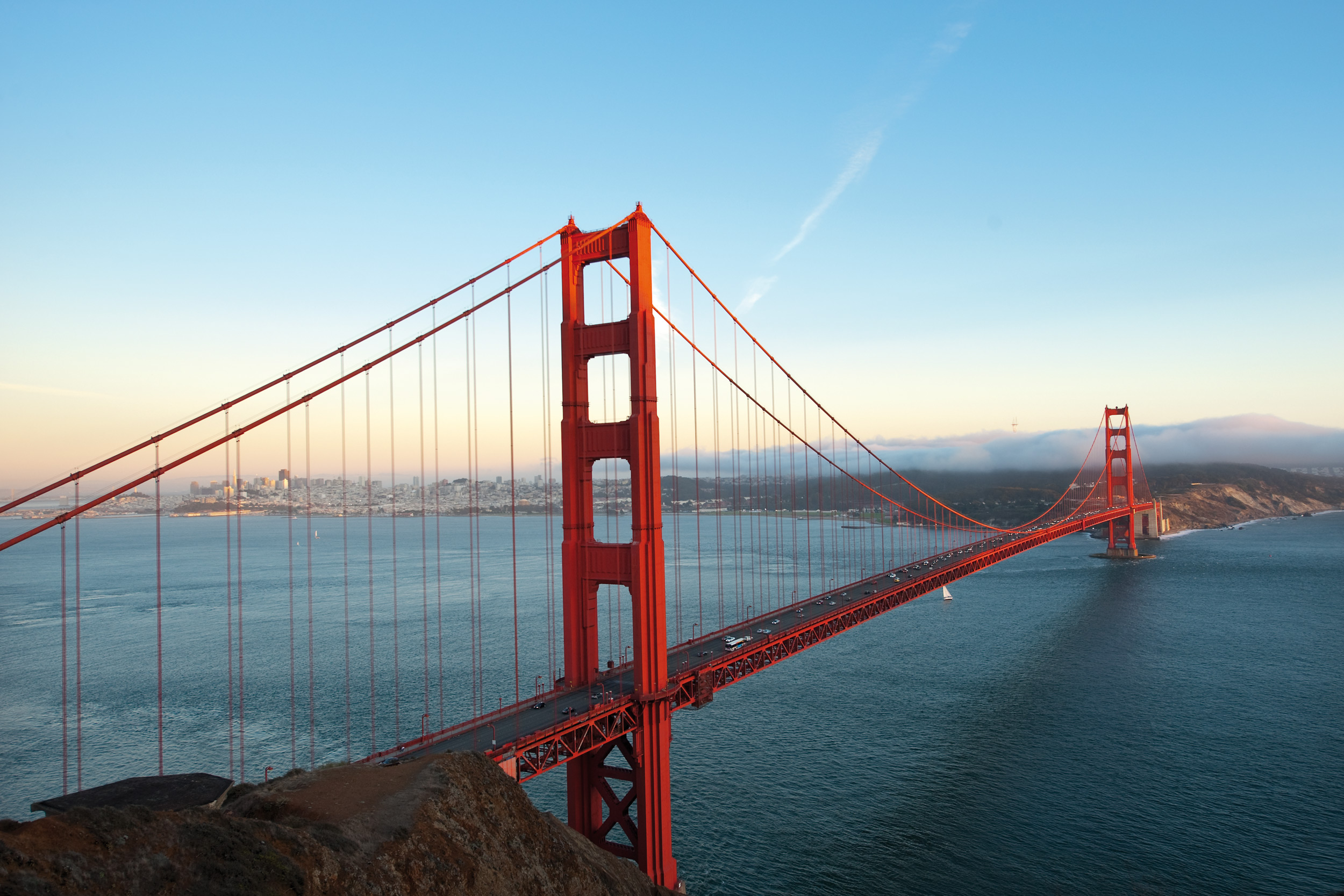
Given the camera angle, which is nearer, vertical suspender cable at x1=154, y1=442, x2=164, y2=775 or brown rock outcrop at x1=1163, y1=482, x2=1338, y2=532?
vertical suspender cable at x1=154, y1=442, x2=164, y2=775

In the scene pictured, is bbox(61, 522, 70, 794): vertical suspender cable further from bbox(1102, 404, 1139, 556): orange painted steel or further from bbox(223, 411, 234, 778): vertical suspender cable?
bbox(1102, 404, 1139, 556): orange painted steel

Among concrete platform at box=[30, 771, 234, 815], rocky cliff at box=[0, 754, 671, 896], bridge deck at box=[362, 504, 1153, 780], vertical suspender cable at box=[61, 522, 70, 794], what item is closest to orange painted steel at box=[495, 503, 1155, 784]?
bridge deck at box=[362, 504, 1153, 780]

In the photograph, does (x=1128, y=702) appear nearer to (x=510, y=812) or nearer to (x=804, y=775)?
(x=804, y=775)

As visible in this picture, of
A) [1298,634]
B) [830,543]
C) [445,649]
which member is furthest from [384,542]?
[1298,634]

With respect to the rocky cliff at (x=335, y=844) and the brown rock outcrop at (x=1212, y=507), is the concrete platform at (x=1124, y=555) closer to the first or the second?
the brown rock outcrop at (x=1212, y=507)

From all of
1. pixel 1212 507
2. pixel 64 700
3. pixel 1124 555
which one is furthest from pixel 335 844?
pixel 1212 507

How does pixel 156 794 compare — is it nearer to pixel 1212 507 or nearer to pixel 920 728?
pixel 920 728
